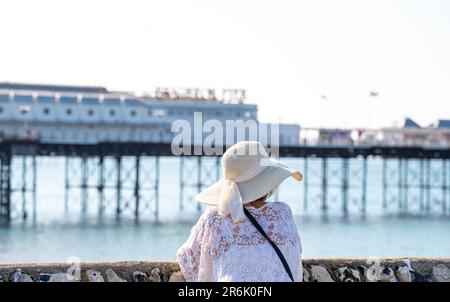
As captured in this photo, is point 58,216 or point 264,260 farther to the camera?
point 58,216

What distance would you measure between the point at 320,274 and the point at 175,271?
987 millimetres

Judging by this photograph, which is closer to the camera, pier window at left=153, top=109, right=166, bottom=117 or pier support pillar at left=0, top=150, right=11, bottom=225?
pier support pillar at left=0, top=150, right=11, bottom=225

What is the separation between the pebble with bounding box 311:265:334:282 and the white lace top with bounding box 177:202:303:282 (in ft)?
6.11

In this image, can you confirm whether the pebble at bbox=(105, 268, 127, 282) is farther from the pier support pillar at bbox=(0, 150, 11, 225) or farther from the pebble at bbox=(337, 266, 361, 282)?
the pier support pillar at bbox=(0, 150, 11, 225)

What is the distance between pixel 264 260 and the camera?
5527 millimetres

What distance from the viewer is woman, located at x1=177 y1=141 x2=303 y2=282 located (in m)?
5.53

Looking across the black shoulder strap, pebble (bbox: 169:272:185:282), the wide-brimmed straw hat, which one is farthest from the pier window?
the black shoulder strap

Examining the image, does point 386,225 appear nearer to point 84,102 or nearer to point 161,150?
point 161,150

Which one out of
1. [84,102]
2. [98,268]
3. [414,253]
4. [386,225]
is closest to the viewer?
[98,268]

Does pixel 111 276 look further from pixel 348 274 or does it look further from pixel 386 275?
pixel 386 275

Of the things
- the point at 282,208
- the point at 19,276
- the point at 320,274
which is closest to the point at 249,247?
the point at 282,208

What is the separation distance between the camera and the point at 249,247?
5539mm
